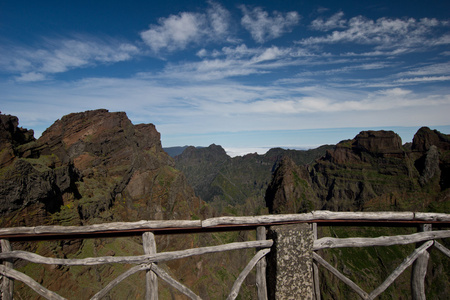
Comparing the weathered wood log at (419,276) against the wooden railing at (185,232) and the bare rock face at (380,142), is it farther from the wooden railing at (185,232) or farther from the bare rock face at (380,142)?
the bare rock face at (380,142)

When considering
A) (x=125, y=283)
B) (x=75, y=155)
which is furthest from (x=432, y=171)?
(x=75, y=155)

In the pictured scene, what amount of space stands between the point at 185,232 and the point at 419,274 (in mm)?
5512

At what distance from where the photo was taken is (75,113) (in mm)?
73312

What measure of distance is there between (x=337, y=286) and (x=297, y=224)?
116 m

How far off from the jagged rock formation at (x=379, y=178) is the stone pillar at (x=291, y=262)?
121 meters

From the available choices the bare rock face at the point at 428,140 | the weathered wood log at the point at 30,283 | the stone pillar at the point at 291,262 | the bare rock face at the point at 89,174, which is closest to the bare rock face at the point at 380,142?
the bare rock face at the point at 428,140

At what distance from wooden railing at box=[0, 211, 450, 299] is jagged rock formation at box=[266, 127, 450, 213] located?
394 feet

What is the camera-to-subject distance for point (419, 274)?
544 cm

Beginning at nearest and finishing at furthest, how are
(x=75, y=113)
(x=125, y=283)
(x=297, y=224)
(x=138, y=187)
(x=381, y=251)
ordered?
1. (x=297, y=224)
2. (x=125, y=283)
3. (x=75, y=113)
4. (x=138, y=187)
5. (x=381, y=251)

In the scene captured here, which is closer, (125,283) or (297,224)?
(297,224)

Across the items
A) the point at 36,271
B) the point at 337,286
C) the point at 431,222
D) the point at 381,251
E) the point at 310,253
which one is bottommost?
the point at 337,286

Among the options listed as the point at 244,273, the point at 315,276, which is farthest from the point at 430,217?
the point at 244,273

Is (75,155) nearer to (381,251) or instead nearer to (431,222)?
(431,222)

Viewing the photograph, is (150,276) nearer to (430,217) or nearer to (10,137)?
(430,217)
